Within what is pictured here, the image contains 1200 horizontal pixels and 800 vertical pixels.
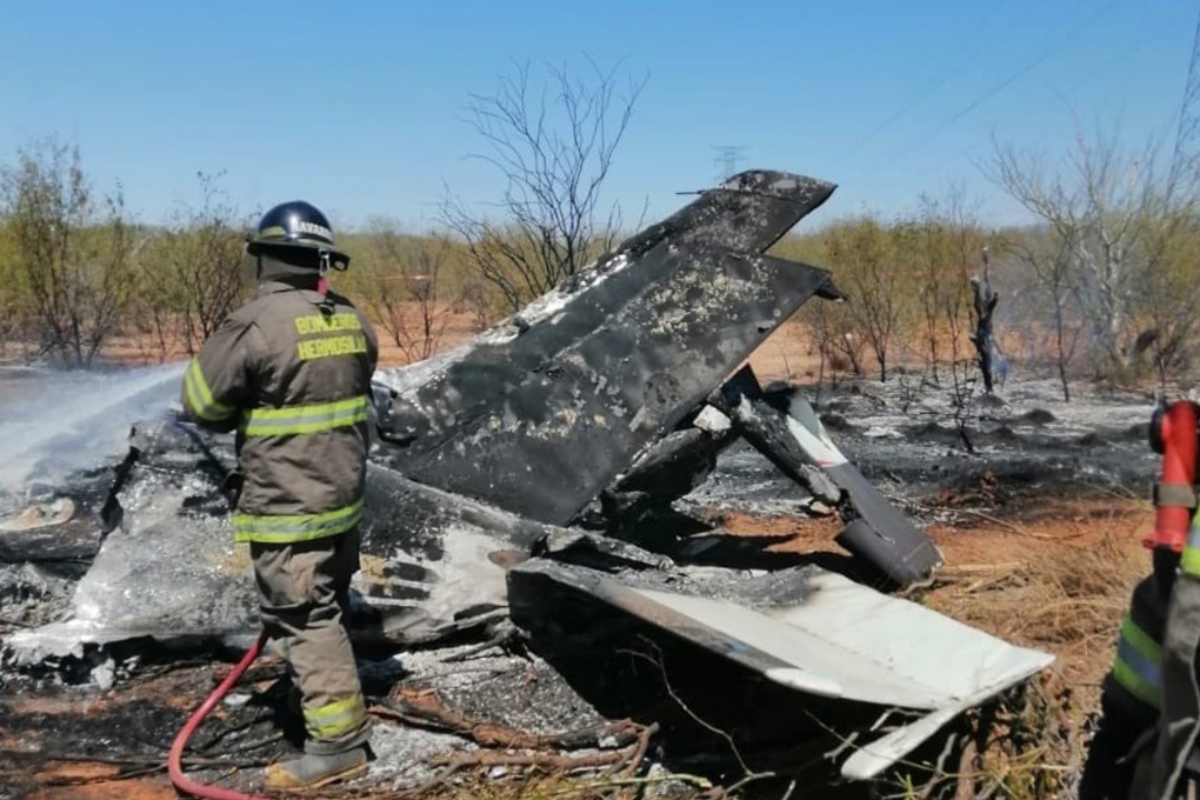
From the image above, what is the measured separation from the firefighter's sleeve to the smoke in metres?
2.96

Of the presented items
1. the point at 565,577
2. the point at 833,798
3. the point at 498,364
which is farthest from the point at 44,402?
the point at 833,798

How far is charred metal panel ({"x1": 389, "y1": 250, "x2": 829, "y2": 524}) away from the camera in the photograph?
4902mm

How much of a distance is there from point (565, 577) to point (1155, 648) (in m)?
2.05

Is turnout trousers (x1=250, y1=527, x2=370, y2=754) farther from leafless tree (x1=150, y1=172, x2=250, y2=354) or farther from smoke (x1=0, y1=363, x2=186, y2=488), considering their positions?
leafless tree (x1=150, y1=172, x2=250, y2=354)

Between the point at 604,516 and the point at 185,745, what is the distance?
2633 mm

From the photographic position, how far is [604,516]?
5898 millimetres

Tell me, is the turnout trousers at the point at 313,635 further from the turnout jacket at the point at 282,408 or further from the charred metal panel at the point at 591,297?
the charred metal panel at the point at 591,297

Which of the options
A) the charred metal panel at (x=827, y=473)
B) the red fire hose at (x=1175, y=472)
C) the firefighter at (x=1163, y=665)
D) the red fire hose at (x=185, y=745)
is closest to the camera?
the firefighter at (x=1163, y=665)

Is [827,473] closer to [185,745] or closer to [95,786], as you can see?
[185,745]

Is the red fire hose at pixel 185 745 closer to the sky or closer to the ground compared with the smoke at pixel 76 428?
closer to the ground

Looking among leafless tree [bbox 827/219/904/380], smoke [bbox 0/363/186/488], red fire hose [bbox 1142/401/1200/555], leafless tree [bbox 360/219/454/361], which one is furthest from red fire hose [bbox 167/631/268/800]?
leafless tree [bbox 360/219/454/361]

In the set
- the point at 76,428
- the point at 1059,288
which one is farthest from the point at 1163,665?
the point at 1059,288

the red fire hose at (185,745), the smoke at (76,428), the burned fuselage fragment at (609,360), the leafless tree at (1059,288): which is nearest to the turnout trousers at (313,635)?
the red fire hose at (185,745)

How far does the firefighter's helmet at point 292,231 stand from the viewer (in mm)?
3627
